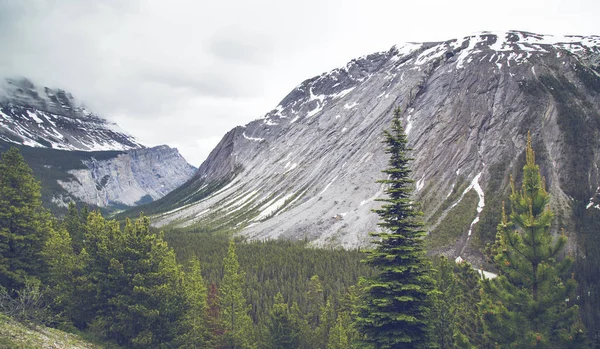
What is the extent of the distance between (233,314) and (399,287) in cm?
2518

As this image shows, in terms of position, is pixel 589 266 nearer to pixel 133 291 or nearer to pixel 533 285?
pixel 533 285

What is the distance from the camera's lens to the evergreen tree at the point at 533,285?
1638cm

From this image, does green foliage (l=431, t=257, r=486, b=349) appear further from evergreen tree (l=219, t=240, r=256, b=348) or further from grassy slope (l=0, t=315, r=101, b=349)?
grassy slope (l=0, t=315, r=101, b=349)

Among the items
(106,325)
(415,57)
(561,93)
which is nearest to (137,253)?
(106,325)

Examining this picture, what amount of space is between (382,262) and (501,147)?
11774cm

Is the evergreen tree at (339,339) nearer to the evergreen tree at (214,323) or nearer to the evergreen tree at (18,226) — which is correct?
the evergreen tree at (214,323)

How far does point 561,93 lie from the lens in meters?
127

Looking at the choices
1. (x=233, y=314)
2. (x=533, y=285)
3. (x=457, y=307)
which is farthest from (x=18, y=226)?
(x=457, y=307)

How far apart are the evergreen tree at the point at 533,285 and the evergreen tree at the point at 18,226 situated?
102 ft

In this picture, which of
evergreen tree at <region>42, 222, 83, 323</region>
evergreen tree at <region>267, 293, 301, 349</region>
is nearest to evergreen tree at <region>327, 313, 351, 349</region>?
evergreen tree at <region>267, 293, 301, 349</region>

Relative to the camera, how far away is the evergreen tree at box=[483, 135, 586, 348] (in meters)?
16.4

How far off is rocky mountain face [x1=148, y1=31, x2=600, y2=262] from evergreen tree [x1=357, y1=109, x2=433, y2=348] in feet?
263

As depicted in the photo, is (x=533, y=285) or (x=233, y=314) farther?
(x=233, y=314)

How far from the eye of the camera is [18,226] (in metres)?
29.1
